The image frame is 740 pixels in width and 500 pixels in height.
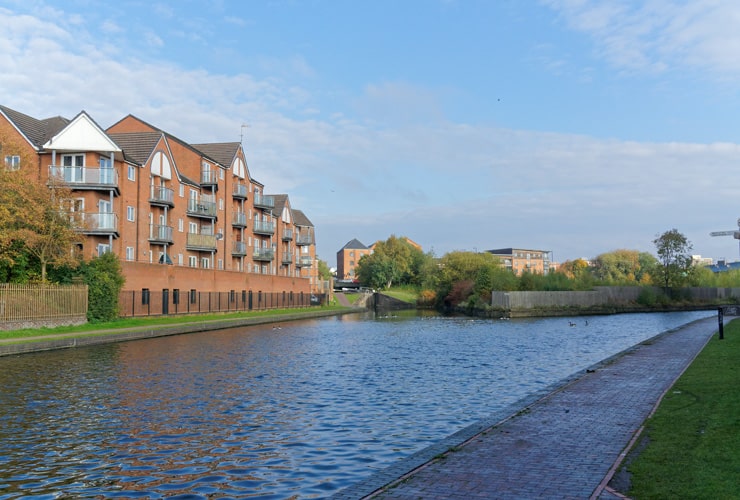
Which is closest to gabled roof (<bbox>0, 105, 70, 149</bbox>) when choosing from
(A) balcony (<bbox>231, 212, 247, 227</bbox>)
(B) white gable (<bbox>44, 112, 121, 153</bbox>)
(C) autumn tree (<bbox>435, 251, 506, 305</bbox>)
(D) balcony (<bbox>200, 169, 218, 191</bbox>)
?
(B) white gable (<bbox>44, 112, 121, 153</bbox>)

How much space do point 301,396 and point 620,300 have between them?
6997 cm

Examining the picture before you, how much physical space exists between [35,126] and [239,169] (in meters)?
26.2

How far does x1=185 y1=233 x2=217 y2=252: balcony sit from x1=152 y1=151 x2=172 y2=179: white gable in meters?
6.40

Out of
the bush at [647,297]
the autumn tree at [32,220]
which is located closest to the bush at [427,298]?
the bush at [647,297]

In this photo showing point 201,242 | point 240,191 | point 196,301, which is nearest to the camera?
point 196,301

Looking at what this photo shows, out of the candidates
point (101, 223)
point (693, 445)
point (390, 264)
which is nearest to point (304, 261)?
point (390, 264)

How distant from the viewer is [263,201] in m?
78.2

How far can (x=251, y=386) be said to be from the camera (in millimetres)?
17516

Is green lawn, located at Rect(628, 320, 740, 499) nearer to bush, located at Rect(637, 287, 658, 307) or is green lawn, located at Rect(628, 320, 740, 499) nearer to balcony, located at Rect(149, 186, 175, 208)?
balcony, located at Rect(149, 186, 175, 208)

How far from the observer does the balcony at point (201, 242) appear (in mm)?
59344

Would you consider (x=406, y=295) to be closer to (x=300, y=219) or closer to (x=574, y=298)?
(x=300, y=219)

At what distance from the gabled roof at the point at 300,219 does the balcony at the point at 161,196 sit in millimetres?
45653

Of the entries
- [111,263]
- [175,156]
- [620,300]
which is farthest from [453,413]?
[620,300]

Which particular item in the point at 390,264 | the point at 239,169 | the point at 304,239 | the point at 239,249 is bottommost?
the point at 239,249
